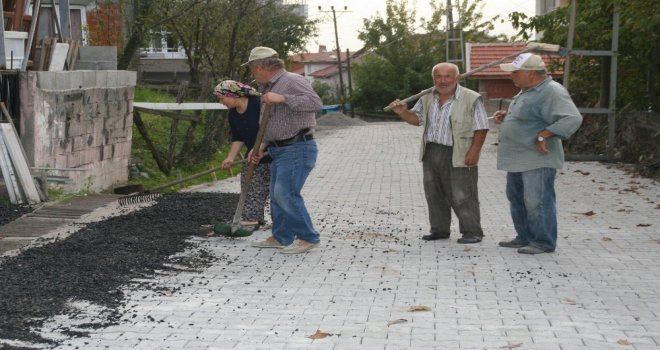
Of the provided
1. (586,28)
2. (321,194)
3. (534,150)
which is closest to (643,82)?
(586,28)

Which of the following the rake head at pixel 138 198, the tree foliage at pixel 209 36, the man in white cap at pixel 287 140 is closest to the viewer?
the man in white cap at pixel 287 140

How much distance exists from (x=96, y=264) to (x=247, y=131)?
2260 mm

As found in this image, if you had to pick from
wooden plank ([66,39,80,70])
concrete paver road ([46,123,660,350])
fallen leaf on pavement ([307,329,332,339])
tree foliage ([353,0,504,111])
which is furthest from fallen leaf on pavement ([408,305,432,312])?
tree foliage ([353,0,504,111])

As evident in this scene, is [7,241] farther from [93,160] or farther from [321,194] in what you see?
[321,194]

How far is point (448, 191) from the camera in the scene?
959 centimetres

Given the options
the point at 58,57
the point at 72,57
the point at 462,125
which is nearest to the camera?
the point at 462,125

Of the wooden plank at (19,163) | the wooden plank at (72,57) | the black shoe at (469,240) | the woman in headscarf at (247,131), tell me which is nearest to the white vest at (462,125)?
the black shoe at (469,240)

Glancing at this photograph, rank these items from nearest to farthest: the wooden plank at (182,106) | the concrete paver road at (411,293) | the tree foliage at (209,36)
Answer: the concrete paver road at (411,293) → the wooden plank at (182,106) → the tree foliage at (209,36)

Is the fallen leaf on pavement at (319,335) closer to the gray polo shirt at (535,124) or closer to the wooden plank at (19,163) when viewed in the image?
the gray polo shirt at (535,124)

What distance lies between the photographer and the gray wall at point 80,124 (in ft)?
37.9

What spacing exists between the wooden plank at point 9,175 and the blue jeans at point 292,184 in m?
3.39

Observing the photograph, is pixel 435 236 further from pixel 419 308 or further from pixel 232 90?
pixel 419 308

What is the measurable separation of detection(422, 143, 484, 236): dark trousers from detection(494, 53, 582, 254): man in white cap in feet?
1.57

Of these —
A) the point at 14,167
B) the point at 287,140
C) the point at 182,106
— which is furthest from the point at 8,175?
the point at 182,106
